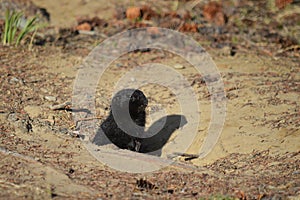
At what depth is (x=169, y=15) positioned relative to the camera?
26.7ft

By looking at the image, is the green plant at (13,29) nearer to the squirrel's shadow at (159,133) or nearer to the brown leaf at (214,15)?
the squirrel's shadow at (159,133)

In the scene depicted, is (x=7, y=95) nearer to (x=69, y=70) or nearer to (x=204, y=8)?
(x=69, y=70)

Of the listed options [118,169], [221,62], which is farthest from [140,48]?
[118,169]

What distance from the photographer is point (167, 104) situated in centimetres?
607

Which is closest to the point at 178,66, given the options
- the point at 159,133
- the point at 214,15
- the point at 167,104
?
the point at 167,104

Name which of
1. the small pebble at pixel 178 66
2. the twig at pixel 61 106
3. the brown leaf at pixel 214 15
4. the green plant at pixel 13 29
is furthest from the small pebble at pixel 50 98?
the brown leaf at pixel 214 15

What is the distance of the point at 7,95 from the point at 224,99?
2228 millimetres

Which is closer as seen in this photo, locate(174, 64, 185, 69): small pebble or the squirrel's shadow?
the squirrel's shadow

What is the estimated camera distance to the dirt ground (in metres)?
4.26

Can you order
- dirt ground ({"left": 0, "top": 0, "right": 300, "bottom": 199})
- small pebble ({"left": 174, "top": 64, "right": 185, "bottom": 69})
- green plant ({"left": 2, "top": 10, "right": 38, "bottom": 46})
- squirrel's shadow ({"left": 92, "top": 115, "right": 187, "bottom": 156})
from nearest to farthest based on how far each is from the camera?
Answer: dirt ground ({"left": 0, "top": 0, "right": 300, "bottom": 199}), squirrel's shadow ({"left": 92, "top": 115, "right": 187, "bottom": 156}), green plant ({"left": 2, "top": 10, "right": 38, "bottom": 46}), small pebble ({"left": 174, "top": 64, "right": 185, "bottom": 69})

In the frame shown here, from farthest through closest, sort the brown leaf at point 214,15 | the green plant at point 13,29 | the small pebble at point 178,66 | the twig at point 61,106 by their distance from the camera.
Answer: the brown leaf at point 214,15, the small pebble at point 178,66, the green plant at point 13,29, the twig at point 61,106

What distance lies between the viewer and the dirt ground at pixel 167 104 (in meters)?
4.26

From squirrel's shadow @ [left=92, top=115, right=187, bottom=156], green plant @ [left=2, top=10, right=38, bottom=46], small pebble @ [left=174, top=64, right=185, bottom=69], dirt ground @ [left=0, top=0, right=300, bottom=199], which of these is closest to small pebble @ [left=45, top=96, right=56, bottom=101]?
dirt ground @ [left=0, top=0, right=300, bottom=199]

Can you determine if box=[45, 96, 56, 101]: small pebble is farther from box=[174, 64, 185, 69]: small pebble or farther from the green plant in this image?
box=[174, 64, 185, 69]: small pebble
